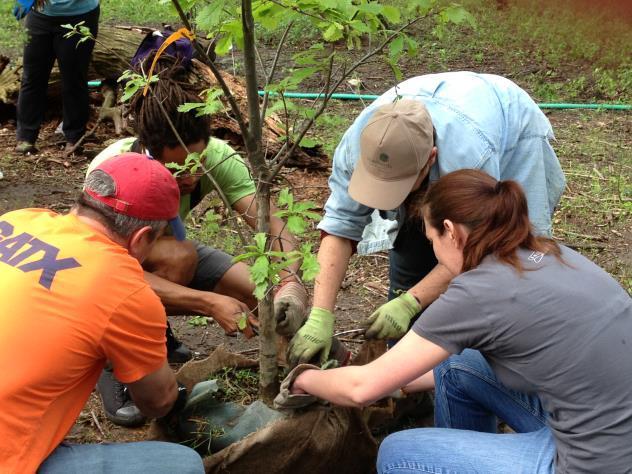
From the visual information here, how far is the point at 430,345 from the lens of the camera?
6.83 ft

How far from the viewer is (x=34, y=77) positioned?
225 inches

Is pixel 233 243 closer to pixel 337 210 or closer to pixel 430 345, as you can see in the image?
pixel 337 210

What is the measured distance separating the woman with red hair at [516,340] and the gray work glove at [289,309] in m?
0.47

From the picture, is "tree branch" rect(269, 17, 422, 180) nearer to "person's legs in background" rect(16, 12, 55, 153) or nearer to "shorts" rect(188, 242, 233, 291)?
"shorts" rect(188, 242, 233, 291)

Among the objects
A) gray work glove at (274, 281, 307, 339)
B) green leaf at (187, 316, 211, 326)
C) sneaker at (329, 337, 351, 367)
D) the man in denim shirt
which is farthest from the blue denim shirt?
green leaf at (187, 316, 211, 326)

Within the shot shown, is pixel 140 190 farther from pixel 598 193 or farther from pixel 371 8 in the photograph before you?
pixel 598 193

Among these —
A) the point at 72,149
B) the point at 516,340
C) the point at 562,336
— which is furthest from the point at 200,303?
the point at 72,149

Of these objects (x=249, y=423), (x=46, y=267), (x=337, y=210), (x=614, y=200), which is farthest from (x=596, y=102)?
(x=46, y=267)

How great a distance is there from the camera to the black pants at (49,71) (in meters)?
5.43

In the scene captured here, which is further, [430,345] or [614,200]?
[614,200]

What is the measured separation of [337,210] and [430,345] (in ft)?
2.73

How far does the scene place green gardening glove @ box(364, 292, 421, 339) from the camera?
263cm

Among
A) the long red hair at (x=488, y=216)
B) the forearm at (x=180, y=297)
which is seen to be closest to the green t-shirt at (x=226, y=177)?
the forearm at (x=180, y=297)

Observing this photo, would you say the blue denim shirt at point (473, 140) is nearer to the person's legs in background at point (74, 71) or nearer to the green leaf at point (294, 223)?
the green leaf at point (294, 223)
